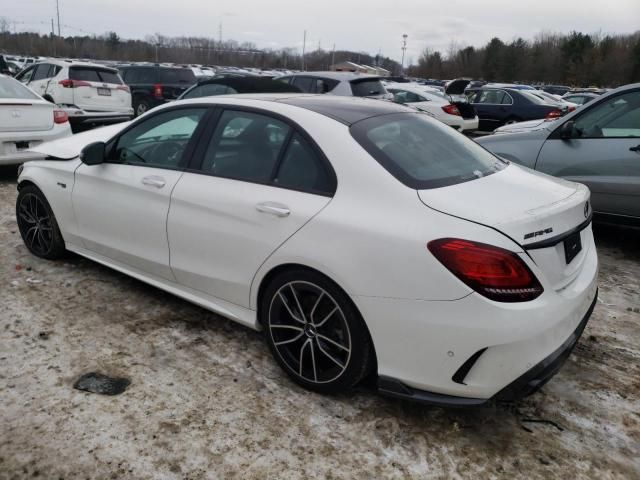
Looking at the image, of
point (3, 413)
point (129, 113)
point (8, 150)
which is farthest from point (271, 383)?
point (129, 113)

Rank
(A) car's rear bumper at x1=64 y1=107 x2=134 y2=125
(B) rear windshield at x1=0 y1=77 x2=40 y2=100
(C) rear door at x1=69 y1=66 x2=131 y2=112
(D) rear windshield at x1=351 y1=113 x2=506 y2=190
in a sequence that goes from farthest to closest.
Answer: (C) rear door at x1=69 y1=66 x2=131 y2=112
(A) car's rear bumper at x1=64 y1=107 x2=134 y2=125
(B) rear windshield at x1=0 y1=77 x2=40 y2=100
(D) rear windshield at x1=351 y1=113 x2=506 y2=190

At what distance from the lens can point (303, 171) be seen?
2.85 metres

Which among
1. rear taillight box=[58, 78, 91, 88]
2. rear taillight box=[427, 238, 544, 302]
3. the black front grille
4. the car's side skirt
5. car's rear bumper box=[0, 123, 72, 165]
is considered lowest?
the car's side skirt

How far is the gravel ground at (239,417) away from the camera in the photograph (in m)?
2.39

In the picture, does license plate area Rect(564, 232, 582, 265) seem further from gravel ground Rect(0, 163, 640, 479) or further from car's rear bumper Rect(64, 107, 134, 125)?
car's rear bumper Rect(64, 107, 134, 125)

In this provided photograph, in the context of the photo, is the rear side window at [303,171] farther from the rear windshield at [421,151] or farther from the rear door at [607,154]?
the rear door at [607,154]

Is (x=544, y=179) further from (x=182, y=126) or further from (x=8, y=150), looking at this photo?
(x=8, y=150)

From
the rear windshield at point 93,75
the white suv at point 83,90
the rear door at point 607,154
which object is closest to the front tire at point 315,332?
the rear door at point 607,154

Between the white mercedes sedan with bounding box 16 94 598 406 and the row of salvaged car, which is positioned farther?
the row of salvaged car

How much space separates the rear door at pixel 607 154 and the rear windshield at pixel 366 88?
5.88 meters

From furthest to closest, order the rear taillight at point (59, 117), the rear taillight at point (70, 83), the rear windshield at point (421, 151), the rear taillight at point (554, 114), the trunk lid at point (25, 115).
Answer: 1. the rear taillight at point (554, 114)
2. the rear taillight at point (70, 83)
3. the rear taillight at point (59, 117)
4. the trunk lid at point (25, 115)
5. the rear windshield at point (421, 151)

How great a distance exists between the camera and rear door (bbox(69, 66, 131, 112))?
1155cm

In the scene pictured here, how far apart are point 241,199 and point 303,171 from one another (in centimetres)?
41

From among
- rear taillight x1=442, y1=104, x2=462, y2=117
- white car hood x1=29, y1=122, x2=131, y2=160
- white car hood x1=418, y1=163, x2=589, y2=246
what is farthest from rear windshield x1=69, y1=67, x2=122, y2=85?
white car hood x1=418, y1=163, x2=589, y2=246
